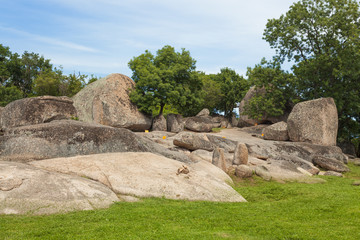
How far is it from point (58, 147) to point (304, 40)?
118ft

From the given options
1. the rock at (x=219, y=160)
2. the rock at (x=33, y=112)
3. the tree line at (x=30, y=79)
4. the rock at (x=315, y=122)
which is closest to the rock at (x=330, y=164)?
the rock at (x=315, y=122)

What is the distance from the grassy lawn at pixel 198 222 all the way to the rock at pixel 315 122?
21.8m

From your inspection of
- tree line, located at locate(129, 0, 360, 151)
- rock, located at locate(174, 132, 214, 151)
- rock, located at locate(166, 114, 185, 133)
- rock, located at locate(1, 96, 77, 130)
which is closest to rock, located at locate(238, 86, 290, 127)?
tree line, located at locate(129, 0, 360, 151)

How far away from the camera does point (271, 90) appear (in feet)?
147

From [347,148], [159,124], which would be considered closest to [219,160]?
[159,124]

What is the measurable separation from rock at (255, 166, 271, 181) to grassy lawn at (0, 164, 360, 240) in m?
7.76

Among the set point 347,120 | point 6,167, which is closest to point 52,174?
point 6,167

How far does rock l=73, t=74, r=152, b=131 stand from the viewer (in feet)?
122

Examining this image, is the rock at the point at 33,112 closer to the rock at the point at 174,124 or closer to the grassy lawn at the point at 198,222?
the grassy lawn at the point at 198,222

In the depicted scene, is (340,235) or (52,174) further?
(52,174)

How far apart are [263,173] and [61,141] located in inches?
521

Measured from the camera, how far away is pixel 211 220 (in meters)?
10.7

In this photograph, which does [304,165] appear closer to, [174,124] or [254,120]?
[174,124]

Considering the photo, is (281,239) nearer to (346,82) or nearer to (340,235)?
(340,235)
